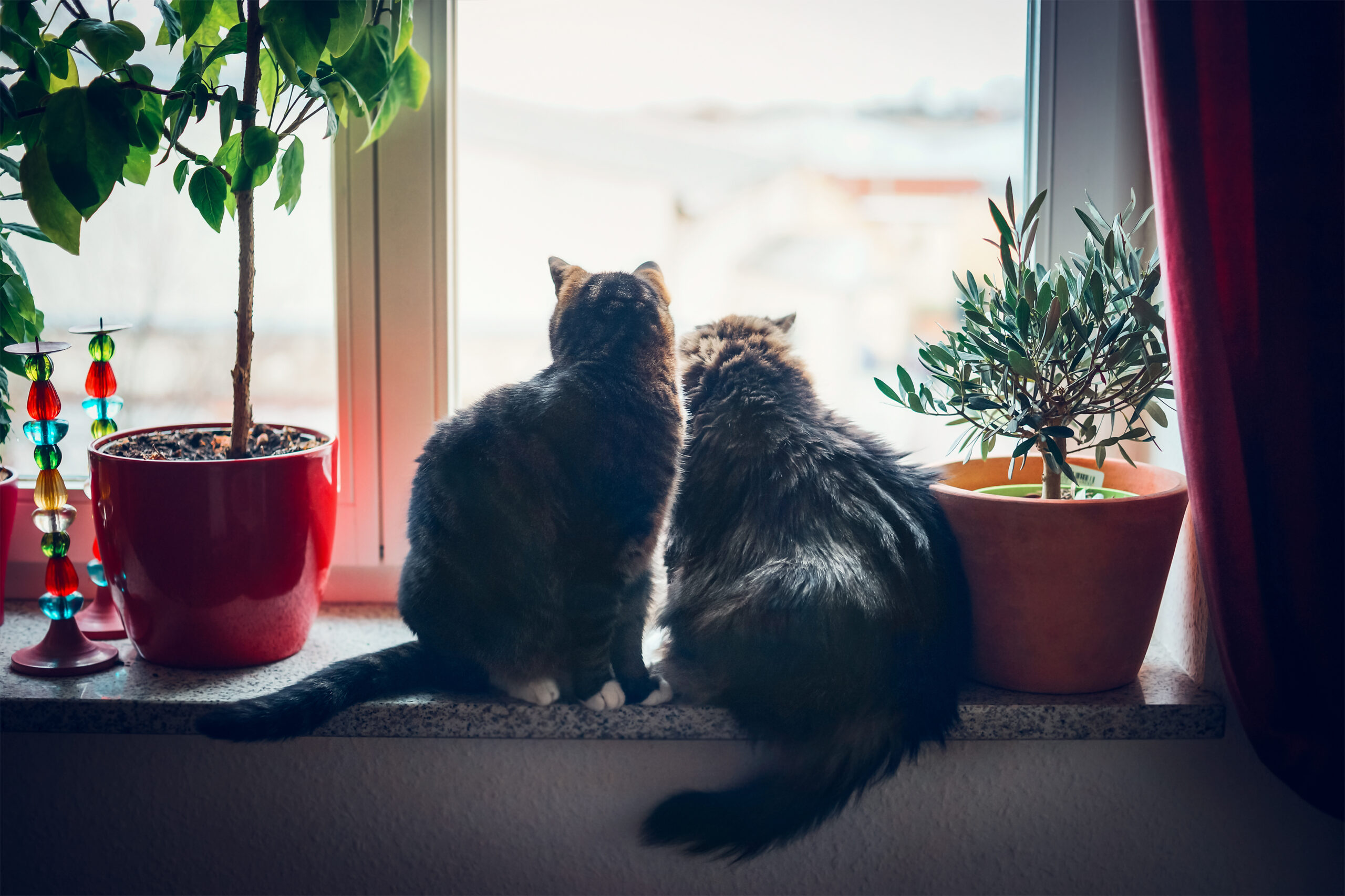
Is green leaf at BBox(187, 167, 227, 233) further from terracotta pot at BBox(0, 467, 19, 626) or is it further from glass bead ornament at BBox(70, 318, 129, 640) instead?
terracotta pot at BBox(0, 467, 19, 626)

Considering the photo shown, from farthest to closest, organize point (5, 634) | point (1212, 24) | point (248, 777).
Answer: point (5, 634), point (248, 777), point (1212, 24)

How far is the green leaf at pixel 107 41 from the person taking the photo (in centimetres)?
90

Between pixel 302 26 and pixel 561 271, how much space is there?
404 mm

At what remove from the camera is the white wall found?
1.07 m

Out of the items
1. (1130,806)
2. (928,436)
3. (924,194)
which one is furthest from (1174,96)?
(1130,806)

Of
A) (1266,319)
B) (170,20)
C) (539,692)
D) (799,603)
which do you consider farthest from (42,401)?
(1266,319)

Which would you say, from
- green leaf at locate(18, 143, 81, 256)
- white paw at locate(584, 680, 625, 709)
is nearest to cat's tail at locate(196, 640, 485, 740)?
white paw at locate(584, 680, 625, 709)

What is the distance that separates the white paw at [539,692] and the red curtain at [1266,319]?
730 mm

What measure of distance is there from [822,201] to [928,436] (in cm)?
38

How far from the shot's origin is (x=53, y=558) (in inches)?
43.6

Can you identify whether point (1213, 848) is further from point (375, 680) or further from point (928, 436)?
point (375, 680)

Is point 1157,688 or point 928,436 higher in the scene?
point 928,436

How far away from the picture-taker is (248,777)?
1.08 m

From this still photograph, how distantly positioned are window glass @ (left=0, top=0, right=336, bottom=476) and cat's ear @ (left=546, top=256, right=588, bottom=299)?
0.36m
